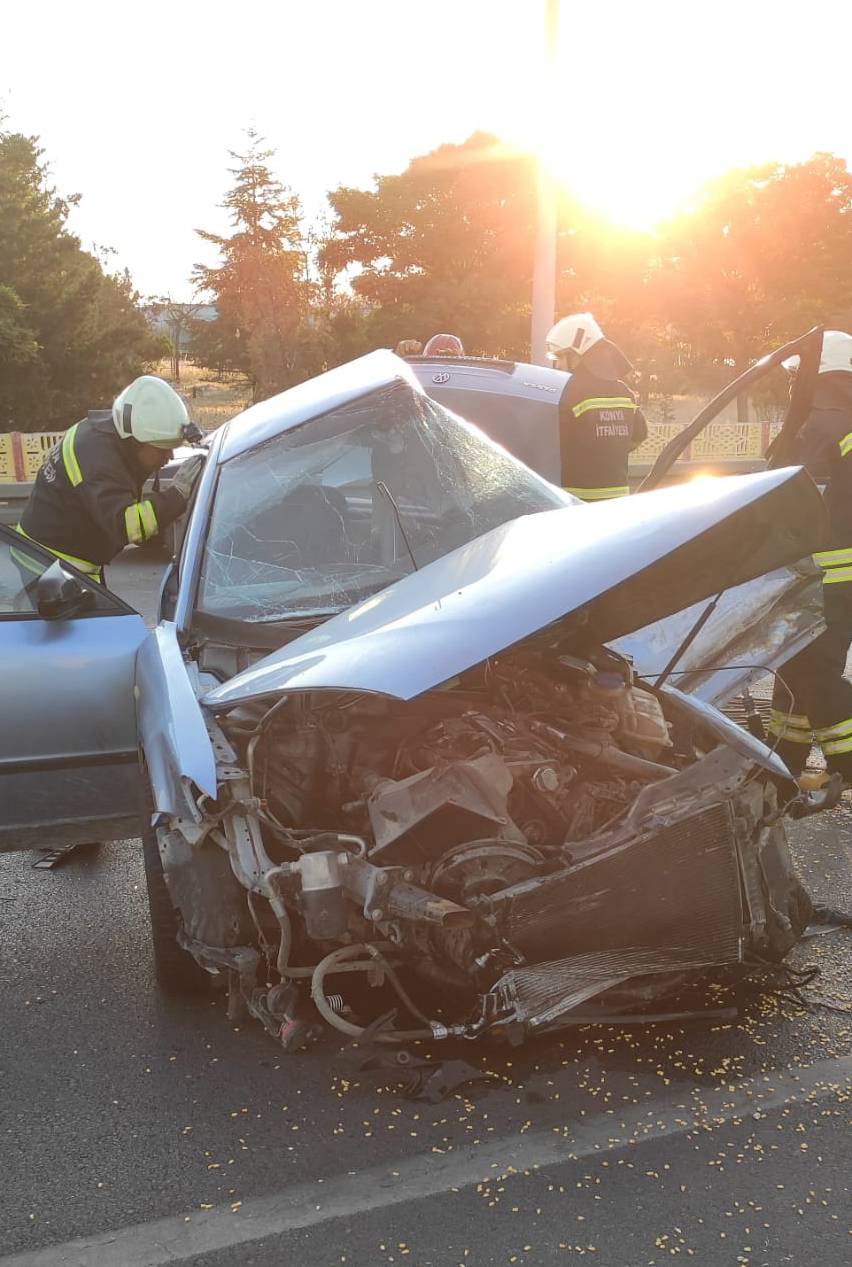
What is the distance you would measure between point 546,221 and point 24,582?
10.2 metres

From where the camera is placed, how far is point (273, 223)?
108ft

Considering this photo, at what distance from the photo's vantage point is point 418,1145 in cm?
227

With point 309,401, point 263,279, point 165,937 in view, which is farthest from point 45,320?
point 165,937

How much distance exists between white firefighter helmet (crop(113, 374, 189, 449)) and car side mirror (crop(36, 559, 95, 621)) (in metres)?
1.11

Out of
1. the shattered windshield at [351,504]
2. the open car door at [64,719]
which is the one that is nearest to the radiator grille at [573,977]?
the shattered windshield at [351,504]

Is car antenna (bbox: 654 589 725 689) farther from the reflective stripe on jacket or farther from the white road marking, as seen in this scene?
the reflective stripe on jacket

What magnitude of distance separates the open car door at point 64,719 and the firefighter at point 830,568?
7.82 ft

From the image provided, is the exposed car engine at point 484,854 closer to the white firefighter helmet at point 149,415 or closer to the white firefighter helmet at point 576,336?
the white firefighter helmet at point 149,415

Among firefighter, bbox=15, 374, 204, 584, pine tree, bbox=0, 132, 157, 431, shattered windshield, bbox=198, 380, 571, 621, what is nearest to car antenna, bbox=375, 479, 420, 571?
shattered windshield, bbox=198, 380, 571, 621

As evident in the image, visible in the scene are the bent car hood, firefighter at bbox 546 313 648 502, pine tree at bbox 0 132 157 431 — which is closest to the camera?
the bent car hood

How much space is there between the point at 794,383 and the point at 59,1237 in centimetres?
338

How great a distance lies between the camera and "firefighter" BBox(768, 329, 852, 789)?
409 cm

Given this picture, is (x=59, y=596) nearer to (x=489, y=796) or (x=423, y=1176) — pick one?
(x=489, y=796)

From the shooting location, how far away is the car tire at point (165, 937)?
280 centimetres
